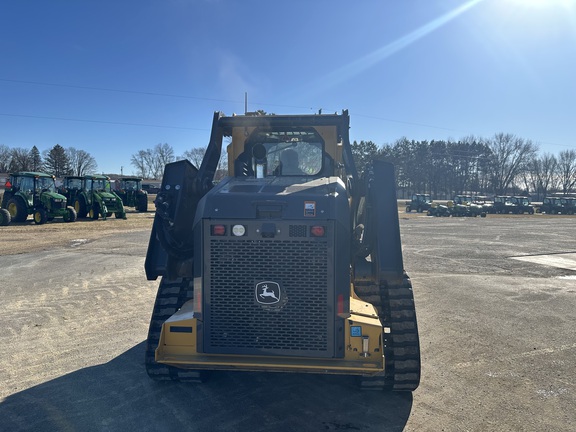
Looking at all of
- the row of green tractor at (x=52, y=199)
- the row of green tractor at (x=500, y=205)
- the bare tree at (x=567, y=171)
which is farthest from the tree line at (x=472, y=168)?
the row of green tractor at (x=52, y=199)

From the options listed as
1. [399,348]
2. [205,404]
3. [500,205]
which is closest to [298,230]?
[399,348]

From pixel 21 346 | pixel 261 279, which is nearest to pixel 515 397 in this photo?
pixel 261 279

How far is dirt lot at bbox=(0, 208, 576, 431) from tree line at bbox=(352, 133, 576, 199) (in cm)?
8292

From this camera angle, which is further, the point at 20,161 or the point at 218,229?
the point at 20,161

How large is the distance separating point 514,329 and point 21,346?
21.8ft

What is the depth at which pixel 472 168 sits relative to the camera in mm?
92312

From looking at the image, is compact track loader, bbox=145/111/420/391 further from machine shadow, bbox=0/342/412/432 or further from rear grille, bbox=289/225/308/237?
machine shadow, bbox=0/342/412/432

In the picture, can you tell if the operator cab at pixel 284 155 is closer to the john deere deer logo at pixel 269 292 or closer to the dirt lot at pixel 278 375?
the john deere deer logo at pixel 269 292

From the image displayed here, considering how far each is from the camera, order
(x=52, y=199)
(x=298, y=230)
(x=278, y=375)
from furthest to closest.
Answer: (x=52, y=199)
(x=278, y=375)
(x=298, y=230)

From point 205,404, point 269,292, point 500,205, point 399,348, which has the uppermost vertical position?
point 269,292

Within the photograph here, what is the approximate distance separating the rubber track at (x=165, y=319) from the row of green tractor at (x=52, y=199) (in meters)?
18.8

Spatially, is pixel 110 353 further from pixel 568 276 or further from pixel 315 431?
pixel 568 276

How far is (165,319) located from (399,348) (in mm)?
2327

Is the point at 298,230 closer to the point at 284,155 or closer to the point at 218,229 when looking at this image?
the point at 218,229
